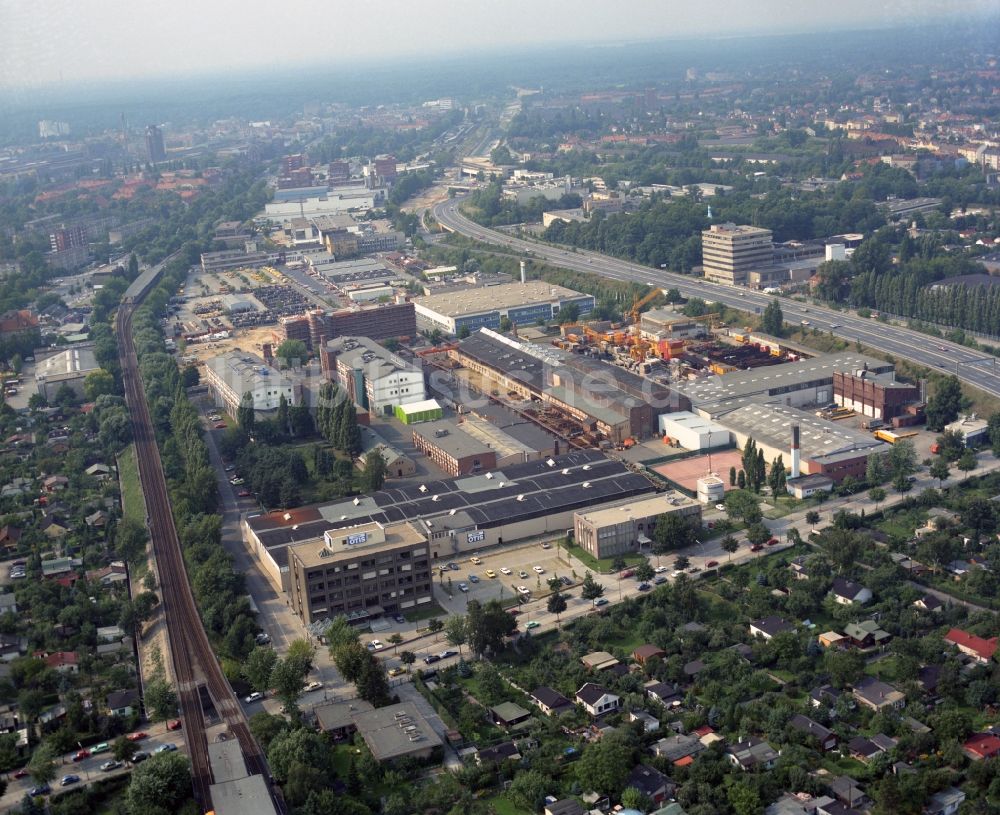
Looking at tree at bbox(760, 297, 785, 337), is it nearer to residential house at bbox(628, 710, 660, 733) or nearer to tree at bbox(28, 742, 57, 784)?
residential house at bbox(628, 710, 660, 733)

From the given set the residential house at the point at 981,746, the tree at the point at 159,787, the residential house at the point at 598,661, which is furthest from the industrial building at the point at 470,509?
the residential house at the point at 981,746

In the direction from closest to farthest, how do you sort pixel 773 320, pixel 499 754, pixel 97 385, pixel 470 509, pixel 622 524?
pixel 499 754 → pixel 622 524 → pixel 470 509 → pixel 97 385 → pixel 773 320

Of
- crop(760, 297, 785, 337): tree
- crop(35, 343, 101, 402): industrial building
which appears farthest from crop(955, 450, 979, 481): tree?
crop(35, 343, 101, 402): industrial building

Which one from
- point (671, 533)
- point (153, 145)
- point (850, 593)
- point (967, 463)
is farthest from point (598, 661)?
point (153, 145)

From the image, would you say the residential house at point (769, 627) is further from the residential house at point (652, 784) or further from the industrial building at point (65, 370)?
the industrial building at point (65, 370)

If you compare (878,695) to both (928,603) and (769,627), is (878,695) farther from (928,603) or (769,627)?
(928,603)

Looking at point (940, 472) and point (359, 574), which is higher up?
point (359, 574)
